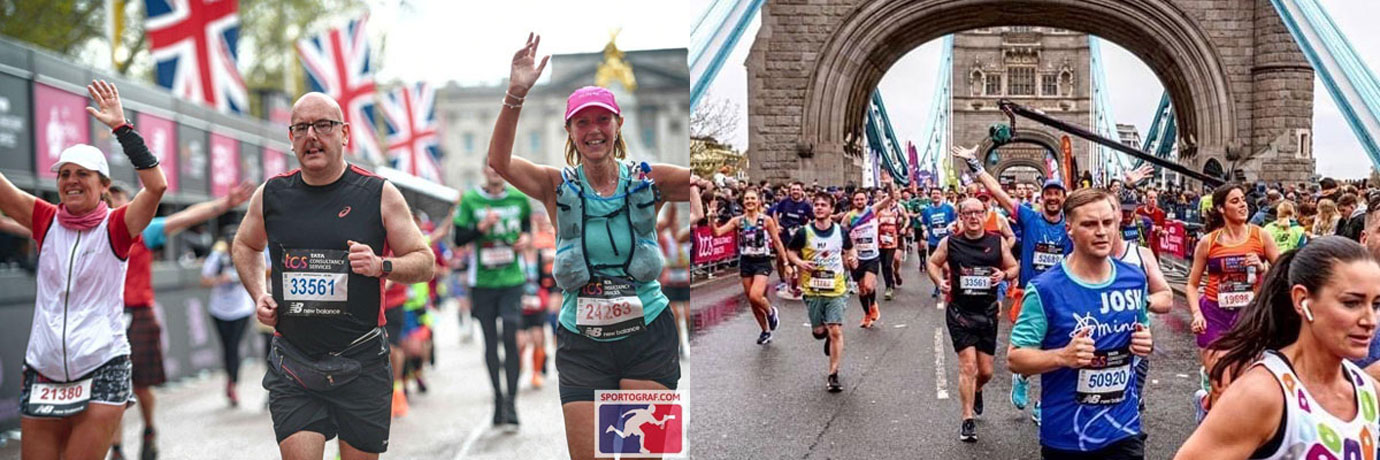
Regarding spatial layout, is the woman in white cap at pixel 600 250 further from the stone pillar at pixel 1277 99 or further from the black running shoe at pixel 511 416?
the stone pillar at pixel 1277 99

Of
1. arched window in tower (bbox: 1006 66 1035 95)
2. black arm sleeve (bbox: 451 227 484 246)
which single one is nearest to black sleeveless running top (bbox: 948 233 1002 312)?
black arm sleeve (bbox: 451 227 484 246)

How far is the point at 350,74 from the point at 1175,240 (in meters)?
15.9

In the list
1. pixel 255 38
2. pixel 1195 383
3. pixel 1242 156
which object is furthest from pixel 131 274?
pixel 1242 156

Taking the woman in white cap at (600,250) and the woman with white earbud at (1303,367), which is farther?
the woman in white cap at (600,250)

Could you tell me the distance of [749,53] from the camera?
87.6 ft

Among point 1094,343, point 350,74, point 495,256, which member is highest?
point 350,74

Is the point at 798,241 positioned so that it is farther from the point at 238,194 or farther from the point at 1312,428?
the point at 1312,428

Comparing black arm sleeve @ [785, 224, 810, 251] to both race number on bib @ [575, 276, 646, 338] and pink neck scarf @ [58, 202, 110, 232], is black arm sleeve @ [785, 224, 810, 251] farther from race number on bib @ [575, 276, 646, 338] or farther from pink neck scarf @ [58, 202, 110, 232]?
pink neck scarf @ [58, 202, 110, 232]

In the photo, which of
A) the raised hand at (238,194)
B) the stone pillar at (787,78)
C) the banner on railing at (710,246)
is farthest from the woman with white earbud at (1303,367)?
the stone pillar at (787,78)

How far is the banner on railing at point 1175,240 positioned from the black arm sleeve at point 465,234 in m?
14.6

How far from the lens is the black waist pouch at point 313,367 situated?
3055mm

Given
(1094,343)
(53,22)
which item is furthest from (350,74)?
(1094,343)

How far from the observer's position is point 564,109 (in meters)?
3.68

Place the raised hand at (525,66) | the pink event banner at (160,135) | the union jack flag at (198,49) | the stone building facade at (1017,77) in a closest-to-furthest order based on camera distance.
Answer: the raised hand at (525,66)
the union jack flag at (198,49)
the pink event banner at (160,135)
the stone building facade at (1017,77)
